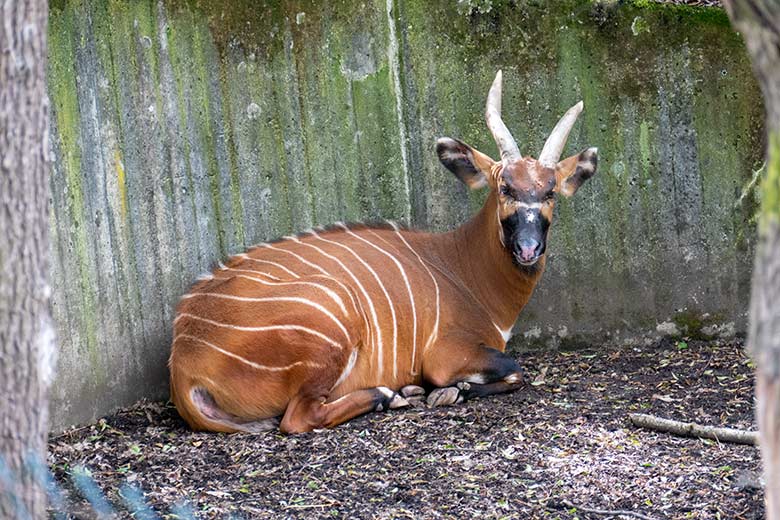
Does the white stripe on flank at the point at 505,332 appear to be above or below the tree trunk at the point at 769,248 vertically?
below

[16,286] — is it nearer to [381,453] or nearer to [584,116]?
[381,453]

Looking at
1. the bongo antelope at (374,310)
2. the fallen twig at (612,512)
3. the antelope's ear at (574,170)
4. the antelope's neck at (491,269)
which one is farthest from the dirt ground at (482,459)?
the antelope's ear at (574,170)

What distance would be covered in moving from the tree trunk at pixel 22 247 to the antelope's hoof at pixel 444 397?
321 cm

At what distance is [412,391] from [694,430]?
1432 mm

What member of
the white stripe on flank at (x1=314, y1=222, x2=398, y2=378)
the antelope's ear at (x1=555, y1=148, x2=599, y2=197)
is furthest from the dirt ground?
the antelope's ear at (x1=555, y1=148, x2=599, y2=197)

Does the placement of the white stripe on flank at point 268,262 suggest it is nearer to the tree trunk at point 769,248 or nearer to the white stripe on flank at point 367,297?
the white stripe on flank at point 367,297

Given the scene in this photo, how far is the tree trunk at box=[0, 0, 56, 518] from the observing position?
7.97ft

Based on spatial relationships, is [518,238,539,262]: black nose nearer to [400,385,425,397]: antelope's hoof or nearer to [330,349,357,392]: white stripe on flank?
[400,385,425,397]: antelope's hoof

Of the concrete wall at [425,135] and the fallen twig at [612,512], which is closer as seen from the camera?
the fallen twig at [612,512]

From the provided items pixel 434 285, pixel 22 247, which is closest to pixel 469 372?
pixel 434 285

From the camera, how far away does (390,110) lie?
6.16 metres

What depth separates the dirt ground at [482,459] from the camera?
4156mm

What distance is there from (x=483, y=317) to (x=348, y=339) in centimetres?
81

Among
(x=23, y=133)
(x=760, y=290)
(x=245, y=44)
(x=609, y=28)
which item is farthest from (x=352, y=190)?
(x=760, y=290)
